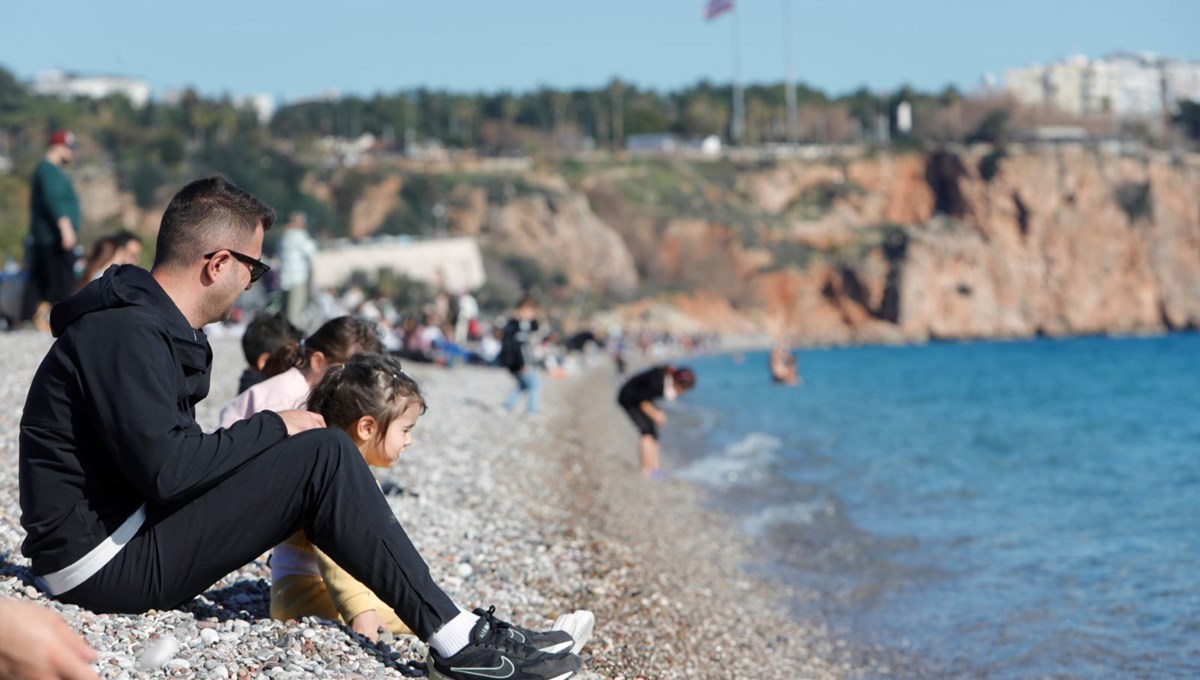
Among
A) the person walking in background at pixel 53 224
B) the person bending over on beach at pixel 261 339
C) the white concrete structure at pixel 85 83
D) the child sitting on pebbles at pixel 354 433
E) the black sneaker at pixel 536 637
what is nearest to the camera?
the black sneaker at pixel 536 637

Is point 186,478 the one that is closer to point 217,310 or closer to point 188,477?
point 188,477

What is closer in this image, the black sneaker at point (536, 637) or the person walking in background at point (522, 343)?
the black sneaker at point (536, 637)

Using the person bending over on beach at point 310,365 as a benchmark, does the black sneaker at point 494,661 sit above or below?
below

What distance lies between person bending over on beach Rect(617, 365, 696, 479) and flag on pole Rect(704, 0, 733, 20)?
65.2 metres

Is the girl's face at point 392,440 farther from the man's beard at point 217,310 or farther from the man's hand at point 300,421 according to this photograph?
the man's beard at point 217,310

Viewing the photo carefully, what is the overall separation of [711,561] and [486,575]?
3707 mm

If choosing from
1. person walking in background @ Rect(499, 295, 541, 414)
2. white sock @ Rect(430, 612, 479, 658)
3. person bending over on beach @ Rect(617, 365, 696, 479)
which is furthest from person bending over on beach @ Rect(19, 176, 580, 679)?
person walking in background @ Rect(499, 295, 541, 414)

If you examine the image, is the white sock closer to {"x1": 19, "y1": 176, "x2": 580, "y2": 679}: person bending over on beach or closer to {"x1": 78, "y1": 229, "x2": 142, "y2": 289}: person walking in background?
{"x1": 19, "y1": 176, "x2": 580, "y2": 679}: person bending over on beach

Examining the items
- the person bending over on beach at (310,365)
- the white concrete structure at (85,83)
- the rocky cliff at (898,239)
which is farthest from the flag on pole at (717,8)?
the white concrete structure at (85,83)

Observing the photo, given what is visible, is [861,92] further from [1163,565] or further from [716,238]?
[1163,565]

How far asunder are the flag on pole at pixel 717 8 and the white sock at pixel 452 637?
247 feet

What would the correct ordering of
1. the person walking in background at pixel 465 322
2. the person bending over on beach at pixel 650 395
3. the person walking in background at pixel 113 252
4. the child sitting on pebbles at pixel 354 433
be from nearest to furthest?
the child sitting on pebbles at pixel 354 433 < the person walking in background at pixel 113 252 < the person bending over on beach at pixel 650 395 < the person walking in background at pixel 465 322

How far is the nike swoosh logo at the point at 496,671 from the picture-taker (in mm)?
3936

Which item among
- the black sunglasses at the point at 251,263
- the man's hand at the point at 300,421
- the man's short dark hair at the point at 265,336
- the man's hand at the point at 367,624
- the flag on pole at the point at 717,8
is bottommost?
the man's hand at the point at 367,624
